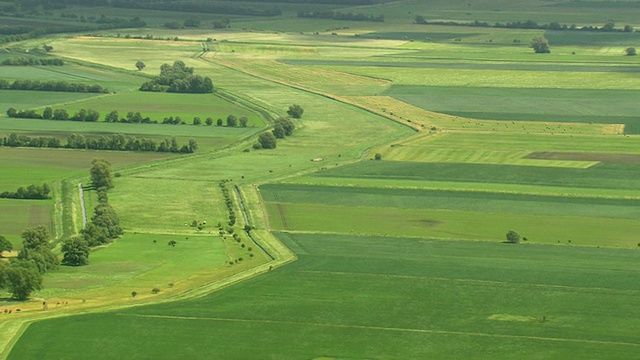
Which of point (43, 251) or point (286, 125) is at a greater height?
point (286, 125)

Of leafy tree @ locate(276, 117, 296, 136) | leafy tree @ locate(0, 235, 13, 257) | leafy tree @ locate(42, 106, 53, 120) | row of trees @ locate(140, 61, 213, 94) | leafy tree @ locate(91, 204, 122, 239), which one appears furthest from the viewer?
row of trees @ locate(140, 61, 213, 94)

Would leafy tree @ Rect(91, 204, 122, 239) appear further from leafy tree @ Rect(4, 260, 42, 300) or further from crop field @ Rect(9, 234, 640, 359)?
leafy tree @ Rect(4, 260, 42, 300)

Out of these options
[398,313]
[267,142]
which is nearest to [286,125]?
[267,142]

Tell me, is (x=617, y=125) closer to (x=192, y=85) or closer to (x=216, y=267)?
(x=192, y=85)

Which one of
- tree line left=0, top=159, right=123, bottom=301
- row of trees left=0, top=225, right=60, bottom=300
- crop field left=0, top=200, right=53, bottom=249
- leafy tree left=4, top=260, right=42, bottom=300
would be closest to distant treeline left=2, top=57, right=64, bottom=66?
crop field left=0, top=200, right=53, bottom=249

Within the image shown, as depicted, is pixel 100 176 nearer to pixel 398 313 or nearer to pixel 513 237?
pixel 513 237
